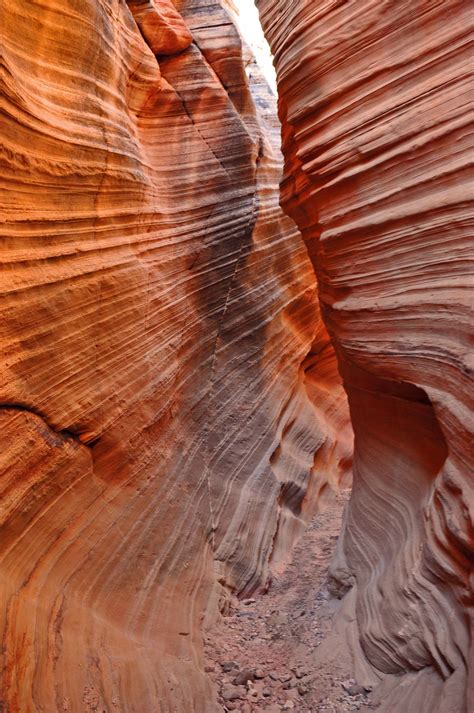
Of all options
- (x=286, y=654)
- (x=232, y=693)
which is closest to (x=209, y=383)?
(x=286, y=654)

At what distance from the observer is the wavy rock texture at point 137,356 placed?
3793mm

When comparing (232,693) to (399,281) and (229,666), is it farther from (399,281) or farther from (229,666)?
(399,281)

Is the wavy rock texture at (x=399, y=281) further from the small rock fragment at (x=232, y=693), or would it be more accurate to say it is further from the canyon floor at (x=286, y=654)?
the small rock fragment at (x=232, y=693)

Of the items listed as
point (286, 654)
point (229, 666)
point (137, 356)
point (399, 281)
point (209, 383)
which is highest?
point (399, 281)

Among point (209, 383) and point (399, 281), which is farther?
point (209, 383)

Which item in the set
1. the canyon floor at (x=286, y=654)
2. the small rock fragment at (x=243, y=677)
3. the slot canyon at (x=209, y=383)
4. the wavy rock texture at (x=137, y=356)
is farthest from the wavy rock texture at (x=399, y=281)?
the wavy rock texture at (x=137, y=356)

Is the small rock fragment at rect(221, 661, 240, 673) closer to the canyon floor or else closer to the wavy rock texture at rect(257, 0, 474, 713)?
the canyon floor

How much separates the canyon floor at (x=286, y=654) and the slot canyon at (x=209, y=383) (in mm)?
24

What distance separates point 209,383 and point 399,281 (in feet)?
10.4

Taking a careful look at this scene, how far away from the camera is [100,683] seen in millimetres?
3590

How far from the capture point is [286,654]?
15.3ft

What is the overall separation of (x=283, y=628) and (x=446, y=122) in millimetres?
4086

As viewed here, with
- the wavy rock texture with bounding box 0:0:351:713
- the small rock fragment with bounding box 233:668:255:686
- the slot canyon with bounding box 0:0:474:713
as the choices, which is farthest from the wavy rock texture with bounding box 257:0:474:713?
the wavy rock texture with bounding box 0:0:351:713

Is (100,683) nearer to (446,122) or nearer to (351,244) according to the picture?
(351,244)
